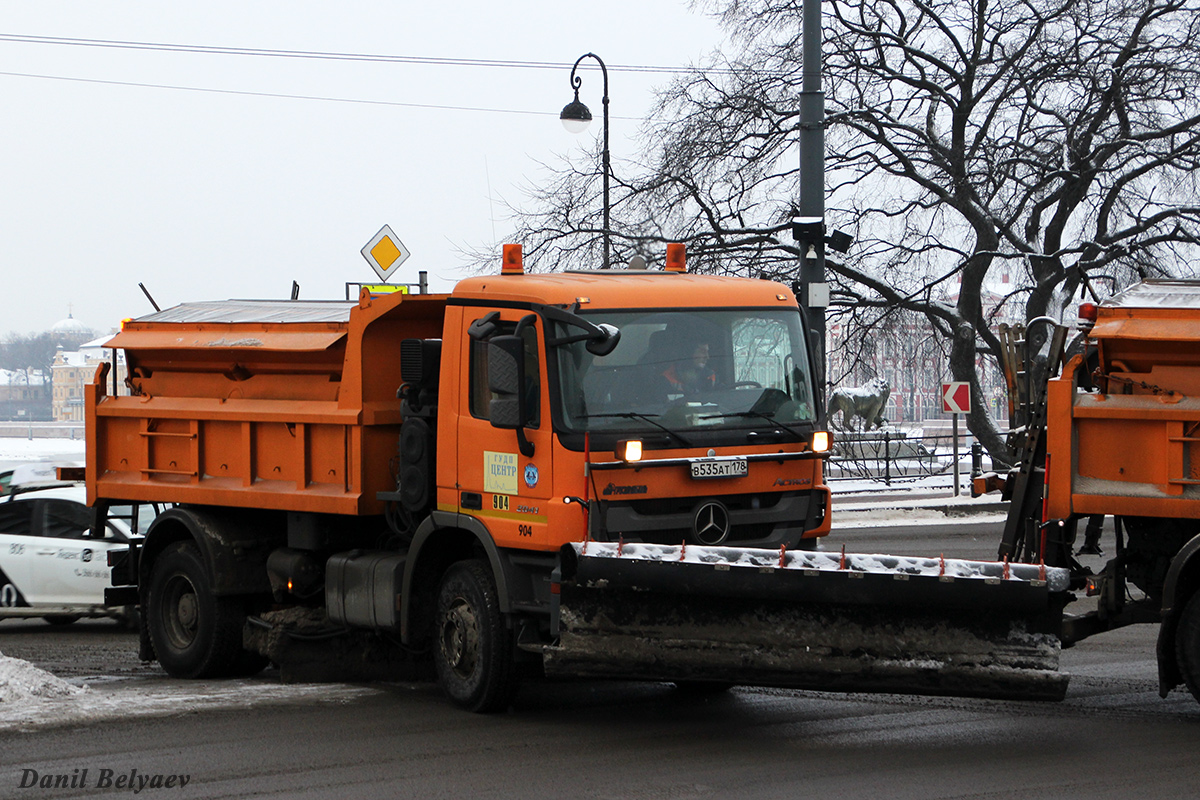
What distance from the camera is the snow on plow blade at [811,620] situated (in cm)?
723

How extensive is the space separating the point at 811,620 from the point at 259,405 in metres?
4.50

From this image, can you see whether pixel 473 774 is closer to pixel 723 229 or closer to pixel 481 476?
pixel 481 476

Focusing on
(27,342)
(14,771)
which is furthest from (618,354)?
(27,342)

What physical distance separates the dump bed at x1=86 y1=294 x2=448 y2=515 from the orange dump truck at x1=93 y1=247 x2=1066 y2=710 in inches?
0.9

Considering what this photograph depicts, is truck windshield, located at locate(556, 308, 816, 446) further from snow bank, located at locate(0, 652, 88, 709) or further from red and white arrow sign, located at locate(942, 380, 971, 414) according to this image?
red and white arrow sign, located at locate(942, 380, 971, 414)

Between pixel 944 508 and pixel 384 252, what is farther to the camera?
pixel 944 508

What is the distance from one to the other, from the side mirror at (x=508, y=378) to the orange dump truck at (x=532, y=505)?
17 millimetres

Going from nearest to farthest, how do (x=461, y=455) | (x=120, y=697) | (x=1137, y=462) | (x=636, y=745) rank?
(x=636, y=745), (x=1137, y=462), (x=461, y=455), (x=120, y=697)

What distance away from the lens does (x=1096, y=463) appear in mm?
8031

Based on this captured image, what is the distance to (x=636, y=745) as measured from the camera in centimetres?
764

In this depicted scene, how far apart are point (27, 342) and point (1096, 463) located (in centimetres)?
11069

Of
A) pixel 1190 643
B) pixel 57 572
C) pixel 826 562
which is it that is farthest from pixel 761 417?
pixel 57 572

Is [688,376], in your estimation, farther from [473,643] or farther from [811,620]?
[473,643]

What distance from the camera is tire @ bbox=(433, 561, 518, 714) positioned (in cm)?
834
